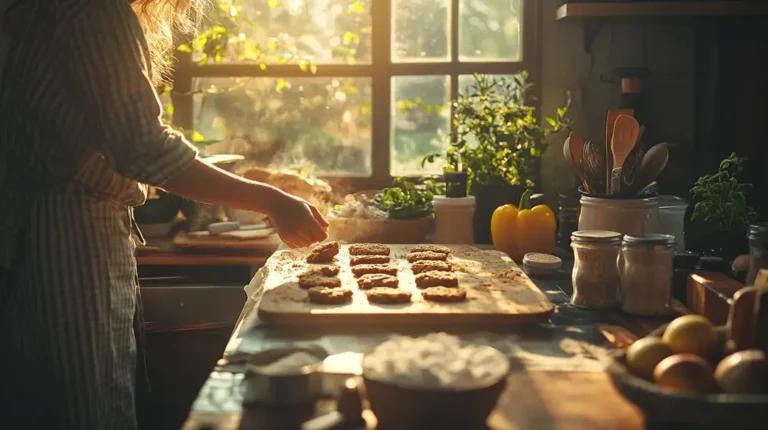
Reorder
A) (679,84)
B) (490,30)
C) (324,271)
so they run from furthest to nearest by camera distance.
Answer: (490,30) < (679,84) < (324,271)

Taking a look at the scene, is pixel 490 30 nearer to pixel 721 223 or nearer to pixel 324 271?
pixel 721 223

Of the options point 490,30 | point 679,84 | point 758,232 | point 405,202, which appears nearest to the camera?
point 758,232

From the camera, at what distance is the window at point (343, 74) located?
117 inches

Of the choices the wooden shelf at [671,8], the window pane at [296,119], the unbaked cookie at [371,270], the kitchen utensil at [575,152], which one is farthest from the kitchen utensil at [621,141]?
the window pane at [296,119]

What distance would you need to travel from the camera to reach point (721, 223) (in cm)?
191

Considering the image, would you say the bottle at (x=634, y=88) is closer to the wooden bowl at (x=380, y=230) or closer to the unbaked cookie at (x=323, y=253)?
the wooden bowl at (x=380, y=230)

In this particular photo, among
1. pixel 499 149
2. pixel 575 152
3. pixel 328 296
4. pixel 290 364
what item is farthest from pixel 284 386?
pixel 499 149

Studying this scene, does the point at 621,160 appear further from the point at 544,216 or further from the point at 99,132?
the point at 99,132

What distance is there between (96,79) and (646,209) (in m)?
1.13

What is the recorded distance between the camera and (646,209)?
181 cm

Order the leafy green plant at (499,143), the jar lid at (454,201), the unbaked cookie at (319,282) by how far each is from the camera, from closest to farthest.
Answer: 1. the unbaked cookie at (319,282)
2. the jar lid at (454,201)
3. the leafy green plant at (499,143)

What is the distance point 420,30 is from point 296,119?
21.4 inches

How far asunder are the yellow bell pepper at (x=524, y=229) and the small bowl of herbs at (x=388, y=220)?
0.26 meters

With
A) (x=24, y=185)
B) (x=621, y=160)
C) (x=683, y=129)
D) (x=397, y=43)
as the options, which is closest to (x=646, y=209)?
(x=621, y=160)
